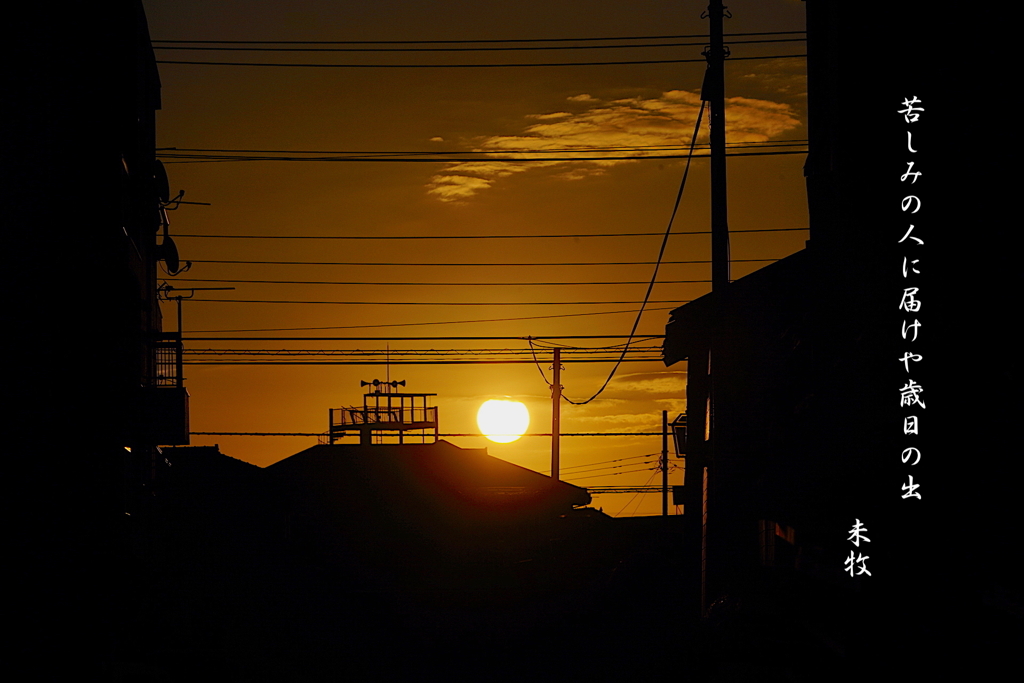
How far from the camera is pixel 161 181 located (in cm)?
2414

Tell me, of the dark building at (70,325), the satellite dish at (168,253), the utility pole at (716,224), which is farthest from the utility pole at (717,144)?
the satellite dish at (168,253)

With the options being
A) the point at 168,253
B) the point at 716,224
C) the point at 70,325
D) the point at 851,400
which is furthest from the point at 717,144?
the point at 168,253

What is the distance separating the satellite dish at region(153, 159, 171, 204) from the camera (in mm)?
23938

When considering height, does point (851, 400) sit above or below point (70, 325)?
below

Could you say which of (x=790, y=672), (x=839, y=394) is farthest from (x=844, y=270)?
(x=790, y=672)

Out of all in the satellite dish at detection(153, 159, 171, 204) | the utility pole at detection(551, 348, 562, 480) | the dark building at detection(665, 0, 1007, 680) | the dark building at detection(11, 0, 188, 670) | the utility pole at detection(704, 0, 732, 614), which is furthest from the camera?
the utility pole at detection(551, 348, 562, 480)

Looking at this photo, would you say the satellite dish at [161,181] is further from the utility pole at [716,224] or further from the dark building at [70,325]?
the utility pole at [716,224]

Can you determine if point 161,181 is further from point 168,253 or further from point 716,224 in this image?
point 716,224

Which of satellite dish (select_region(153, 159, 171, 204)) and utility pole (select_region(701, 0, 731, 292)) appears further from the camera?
satellite dish (select_region(153, 159, 171, 204))

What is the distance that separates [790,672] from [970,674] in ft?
16.1

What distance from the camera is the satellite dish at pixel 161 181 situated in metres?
23.9

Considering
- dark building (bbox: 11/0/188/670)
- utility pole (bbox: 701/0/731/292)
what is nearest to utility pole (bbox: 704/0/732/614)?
utility pole (bbox: 701/0/731/292)

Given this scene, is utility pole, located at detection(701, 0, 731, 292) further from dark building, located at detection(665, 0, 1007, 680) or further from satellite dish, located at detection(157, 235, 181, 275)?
satellite dish, located at detection(157, 235, 181, 275)

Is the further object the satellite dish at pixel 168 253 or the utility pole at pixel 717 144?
the satellite dish at pixel 168 253
